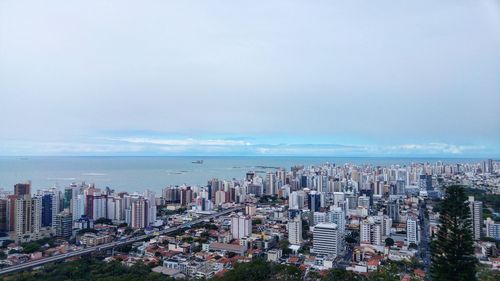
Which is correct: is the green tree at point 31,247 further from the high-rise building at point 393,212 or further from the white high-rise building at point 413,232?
the high-rise building at point 393,212

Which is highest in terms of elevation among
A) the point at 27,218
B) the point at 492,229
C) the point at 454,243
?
the point at 454,243

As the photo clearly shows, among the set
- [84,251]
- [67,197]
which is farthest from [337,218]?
[67,197]

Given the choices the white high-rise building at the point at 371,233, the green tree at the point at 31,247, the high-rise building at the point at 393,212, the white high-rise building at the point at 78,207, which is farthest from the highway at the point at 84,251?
the high-rise building at the point at 393,212

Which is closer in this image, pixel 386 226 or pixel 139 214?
pixel 386 226

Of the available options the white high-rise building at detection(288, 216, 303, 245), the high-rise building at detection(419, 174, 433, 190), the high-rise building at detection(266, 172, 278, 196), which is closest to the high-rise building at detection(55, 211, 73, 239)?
the white high-rise building at detection(288, 216, 303, 245)

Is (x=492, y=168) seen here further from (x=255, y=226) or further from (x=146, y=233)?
(x=146, y=233)

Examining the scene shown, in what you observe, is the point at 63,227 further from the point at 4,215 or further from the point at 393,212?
the point at 393,212

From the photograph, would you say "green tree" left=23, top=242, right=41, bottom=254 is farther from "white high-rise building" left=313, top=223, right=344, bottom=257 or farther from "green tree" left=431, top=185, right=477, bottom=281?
"green tree" left=431, top=185, right=477, bottom=281
